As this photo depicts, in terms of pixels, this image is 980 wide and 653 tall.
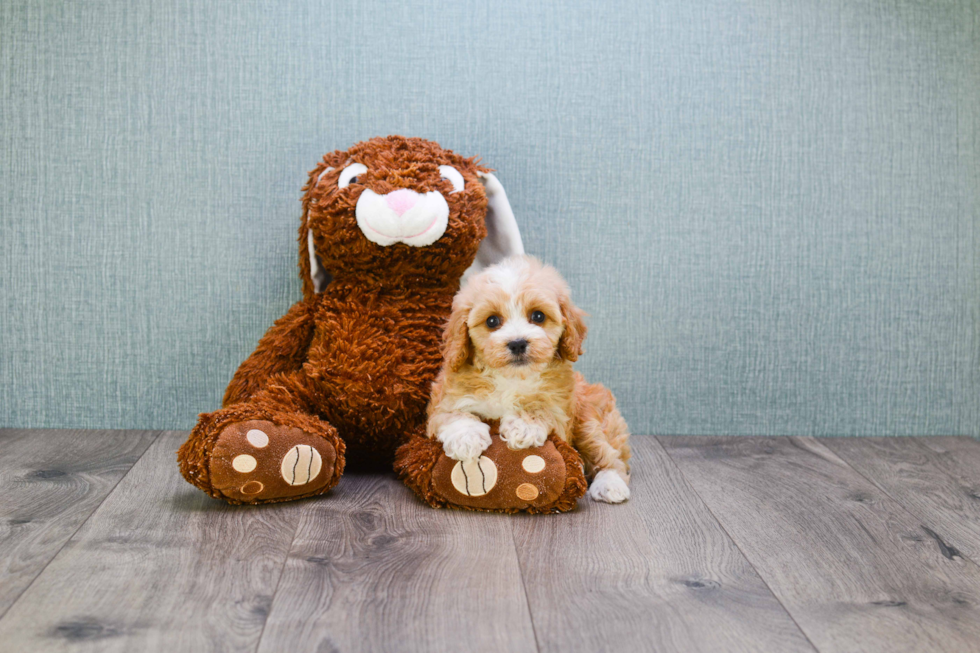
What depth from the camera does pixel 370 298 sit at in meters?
1.46

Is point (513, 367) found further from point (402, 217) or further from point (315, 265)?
point (315, 265)

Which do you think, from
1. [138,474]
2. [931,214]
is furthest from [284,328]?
[931,214]

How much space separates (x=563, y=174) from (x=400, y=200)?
1.48ft

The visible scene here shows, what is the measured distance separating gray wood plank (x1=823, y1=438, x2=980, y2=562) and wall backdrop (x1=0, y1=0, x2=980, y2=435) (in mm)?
148

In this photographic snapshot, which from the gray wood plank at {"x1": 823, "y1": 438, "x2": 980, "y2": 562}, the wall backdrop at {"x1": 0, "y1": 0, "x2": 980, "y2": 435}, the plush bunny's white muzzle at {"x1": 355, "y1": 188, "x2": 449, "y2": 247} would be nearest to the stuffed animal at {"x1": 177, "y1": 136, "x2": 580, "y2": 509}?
the plush bunny's white muzzle at {"x1": 355, "y1": 188, "x2": 449, "y2": 247}

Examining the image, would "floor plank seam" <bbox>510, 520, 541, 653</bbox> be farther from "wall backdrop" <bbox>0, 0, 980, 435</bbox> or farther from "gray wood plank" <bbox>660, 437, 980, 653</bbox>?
"wall backdrop" <bbox>0, 0, 980, 435</bbox>

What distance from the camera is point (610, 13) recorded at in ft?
5.51

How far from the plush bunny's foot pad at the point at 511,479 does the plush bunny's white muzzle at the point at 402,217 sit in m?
0.36

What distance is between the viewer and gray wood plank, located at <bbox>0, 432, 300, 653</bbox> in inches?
34.6

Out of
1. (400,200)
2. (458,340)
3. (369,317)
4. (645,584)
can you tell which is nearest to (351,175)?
(400,200)

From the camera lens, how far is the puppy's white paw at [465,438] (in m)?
1.23

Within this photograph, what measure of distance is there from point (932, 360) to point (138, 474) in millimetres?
1603

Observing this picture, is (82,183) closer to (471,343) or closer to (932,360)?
(471,343)

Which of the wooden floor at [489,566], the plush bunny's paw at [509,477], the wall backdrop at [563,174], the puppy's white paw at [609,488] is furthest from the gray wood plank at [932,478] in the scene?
the plush bunny's paw at [509,477]
